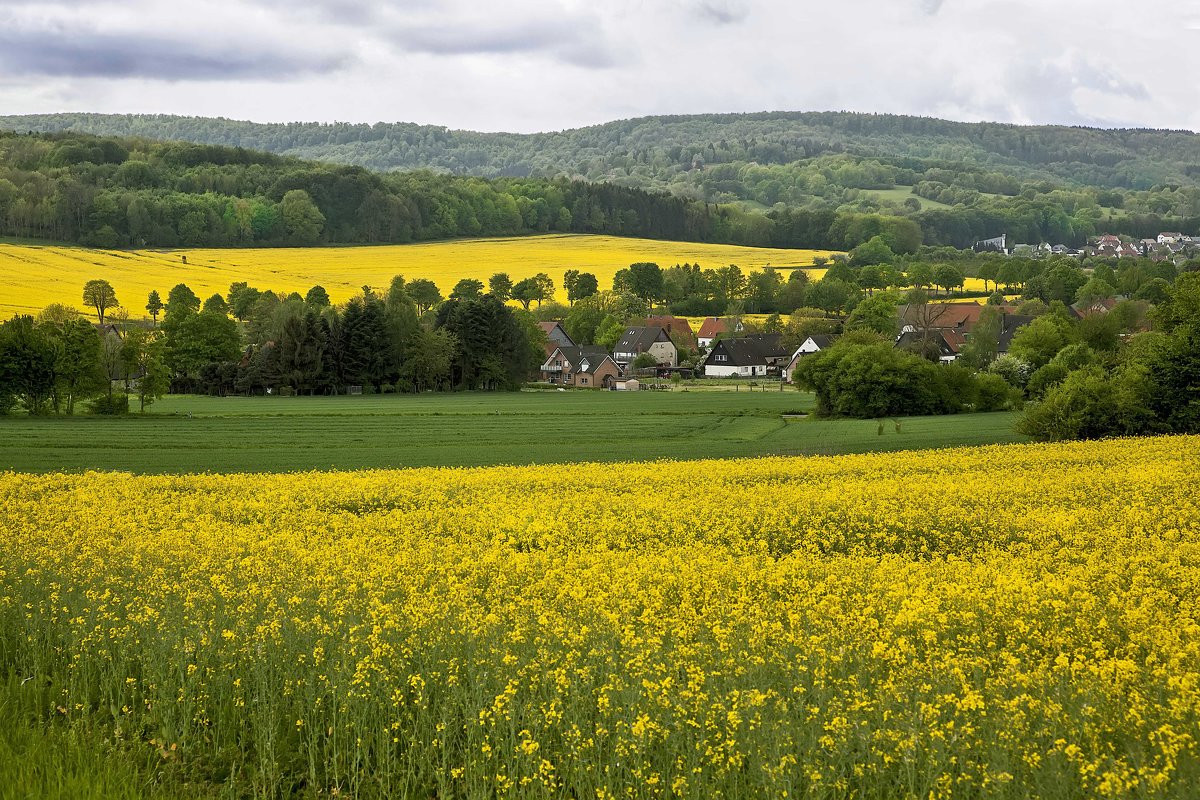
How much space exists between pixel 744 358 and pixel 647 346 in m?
11.7

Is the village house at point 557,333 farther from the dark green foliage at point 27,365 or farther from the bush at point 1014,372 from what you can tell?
the dark green foliage at point 27,365

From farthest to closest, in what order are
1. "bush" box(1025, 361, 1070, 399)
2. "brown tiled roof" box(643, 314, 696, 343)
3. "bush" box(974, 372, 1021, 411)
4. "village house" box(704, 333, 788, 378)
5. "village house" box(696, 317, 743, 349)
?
"village house" box(696, 317, 743, 349)
"brown tiled roof" box(643, 314, 696, 343)
"village house" box(704, 333, 788, 378)
"bush" box(974, 372, 1021, 411)
"bush" box(1025, 361, 1070, 399)

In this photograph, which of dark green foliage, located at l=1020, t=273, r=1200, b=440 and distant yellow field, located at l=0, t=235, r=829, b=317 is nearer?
dark green foliage, located at l=1020, t=273, r=1200, b=440

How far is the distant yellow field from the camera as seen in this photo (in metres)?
115

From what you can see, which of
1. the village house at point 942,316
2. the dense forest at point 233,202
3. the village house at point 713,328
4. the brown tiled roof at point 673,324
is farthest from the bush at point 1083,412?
the dense forest at point 233,202

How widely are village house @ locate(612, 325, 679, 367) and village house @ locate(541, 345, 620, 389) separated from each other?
18.7 ft

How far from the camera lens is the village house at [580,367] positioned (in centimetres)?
11188

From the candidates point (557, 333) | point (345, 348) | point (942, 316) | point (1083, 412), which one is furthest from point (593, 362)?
point (1083, 412)

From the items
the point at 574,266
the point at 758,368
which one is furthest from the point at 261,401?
the point at 574,266

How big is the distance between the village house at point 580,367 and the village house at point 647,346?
5.69 metres

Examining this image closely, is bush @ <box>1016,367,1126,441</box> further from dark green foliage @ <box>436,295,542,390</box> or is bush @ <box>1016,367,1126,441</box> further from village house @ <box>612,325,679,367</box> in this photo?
village house @ <box>612,325,679,367</box>

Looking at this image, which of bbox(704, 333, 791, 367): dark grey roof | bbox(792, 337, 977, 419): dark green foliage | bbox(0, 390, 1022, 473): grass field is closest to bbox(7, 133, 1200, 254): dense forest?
bbox(704, 333, 791, 367): dark grey roof

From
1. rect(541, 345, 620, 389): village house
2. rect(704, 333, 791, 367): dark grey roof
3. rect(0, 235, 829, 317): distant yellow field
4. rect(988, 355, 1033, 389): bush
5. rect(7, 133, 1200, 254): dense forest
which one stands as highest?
rect(7, 133, 1200, 254): dense forest

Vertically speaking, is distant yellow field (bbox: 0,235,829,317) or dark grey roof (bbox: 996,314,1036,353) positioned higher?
distant yellow field (bbox: 0,235,829,317)
